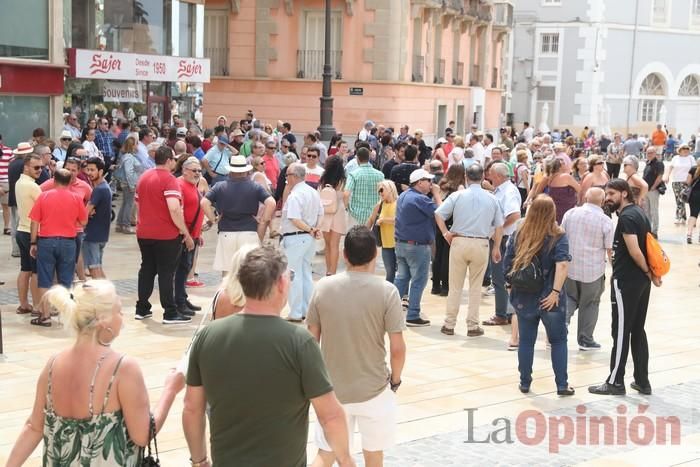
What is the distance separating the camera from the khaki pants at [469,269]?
10.9 metres

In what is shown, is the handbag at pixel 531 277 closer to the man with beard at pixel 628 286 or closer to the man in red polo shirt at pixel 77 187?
the man with beard at pixel 628 286

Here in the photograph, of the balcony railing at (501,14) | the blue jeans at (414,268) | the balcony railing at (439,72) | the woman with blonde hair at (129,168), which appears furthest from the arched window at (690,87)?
the blue jeans at (414,268)

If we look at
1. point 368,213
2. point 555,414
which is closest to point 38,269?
point 368,213

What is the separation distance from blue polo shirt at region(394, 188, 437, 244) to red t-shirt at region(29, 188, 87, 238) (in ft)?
11.1

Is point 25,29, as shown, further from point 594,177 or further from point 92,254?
point 594,177

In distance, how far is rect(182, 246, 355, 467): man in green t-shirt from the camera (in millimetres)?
4391

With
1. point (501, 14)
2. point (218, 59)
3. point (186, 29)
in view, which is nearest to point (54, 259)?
point (186, 29)

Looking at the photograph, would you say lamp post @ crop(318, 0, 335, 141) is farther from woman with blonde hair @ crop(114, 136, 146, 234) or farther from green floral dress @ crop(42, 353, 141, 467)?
green floral dress @ crop(42, 353, 141, 467)

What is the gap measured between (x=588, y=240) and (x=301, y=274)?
3.13 metres

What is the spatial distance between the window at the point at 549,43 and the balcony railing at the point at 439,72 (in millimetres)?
22409

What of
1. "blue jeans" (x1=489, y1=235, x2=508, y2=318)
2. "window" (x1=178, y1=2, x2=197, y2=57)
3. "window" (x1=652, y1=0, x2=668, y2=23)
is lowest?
"blue jeans" (x1=489, y1=235, x2=508, y2=318)

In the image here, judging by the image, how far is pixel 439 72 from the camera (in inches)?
1492

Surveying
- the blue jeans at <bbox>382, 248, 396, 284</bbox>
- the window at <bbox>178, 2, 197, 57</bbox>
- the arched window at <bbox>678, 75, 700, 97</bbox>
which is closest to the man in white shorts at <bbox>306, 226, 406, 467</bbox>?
the blue jeans at <bbox>382, 248, 396, 284</bbox>

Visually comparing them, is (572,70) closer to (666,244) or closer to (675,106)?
(675,106)
